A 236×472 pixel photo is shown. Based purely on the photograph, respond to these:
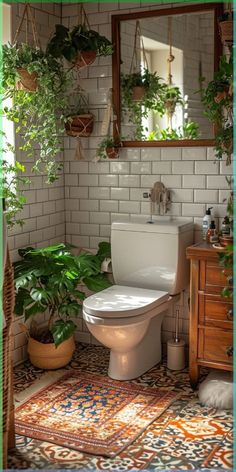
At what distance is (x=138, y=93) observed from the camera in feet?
13.0

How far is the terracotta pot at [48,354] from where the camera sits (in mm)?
3791

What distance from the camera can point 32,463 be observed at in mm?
2736

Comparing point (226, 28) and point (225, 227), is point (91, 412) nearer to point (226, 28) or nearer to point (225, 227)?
point (225, 227)

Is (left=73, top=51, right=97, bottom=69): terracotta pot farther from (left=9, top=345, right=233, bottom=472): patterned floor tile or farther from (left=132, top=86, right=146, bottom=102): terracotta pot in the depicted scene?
(left=9, top=345, right=233, bottom=472): patterned floor tile

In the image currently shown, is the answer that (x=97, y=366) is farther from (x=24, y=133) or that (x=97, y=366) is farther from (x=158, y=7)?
(x=158, y=7)

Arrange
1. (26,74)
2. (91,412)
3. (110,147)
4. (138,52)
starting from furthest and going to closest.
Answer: (110,147) < (138,52) < (26,74) < (91,412)

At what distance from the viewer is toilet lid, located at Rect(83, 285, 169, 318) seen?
131 inches

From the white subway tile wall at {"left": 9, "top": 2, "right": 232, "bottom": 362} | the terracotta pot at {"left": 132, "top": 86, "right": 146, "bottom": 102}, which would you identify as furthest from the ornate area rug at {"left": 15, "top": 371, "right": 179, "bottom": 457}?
the terracotta pot at {"left": 132, "top": 86, "right": 146, "bottom": 102}

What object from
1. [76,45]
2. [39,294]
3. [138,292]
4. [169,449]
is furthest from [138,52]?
[169,449]

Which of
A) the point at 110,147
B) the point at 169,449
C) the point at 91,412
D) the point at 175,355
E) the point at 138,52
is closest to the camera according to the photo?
the point at 169,449

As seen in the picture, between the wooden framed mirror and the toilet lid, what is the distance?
38.4 inches

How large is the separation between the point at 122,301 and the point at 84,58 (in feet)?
4.85

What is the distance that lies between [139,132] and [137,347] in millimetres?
1404

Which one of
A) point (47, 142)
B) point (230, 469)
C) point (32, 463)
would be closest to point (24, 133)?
point (47, 142)
